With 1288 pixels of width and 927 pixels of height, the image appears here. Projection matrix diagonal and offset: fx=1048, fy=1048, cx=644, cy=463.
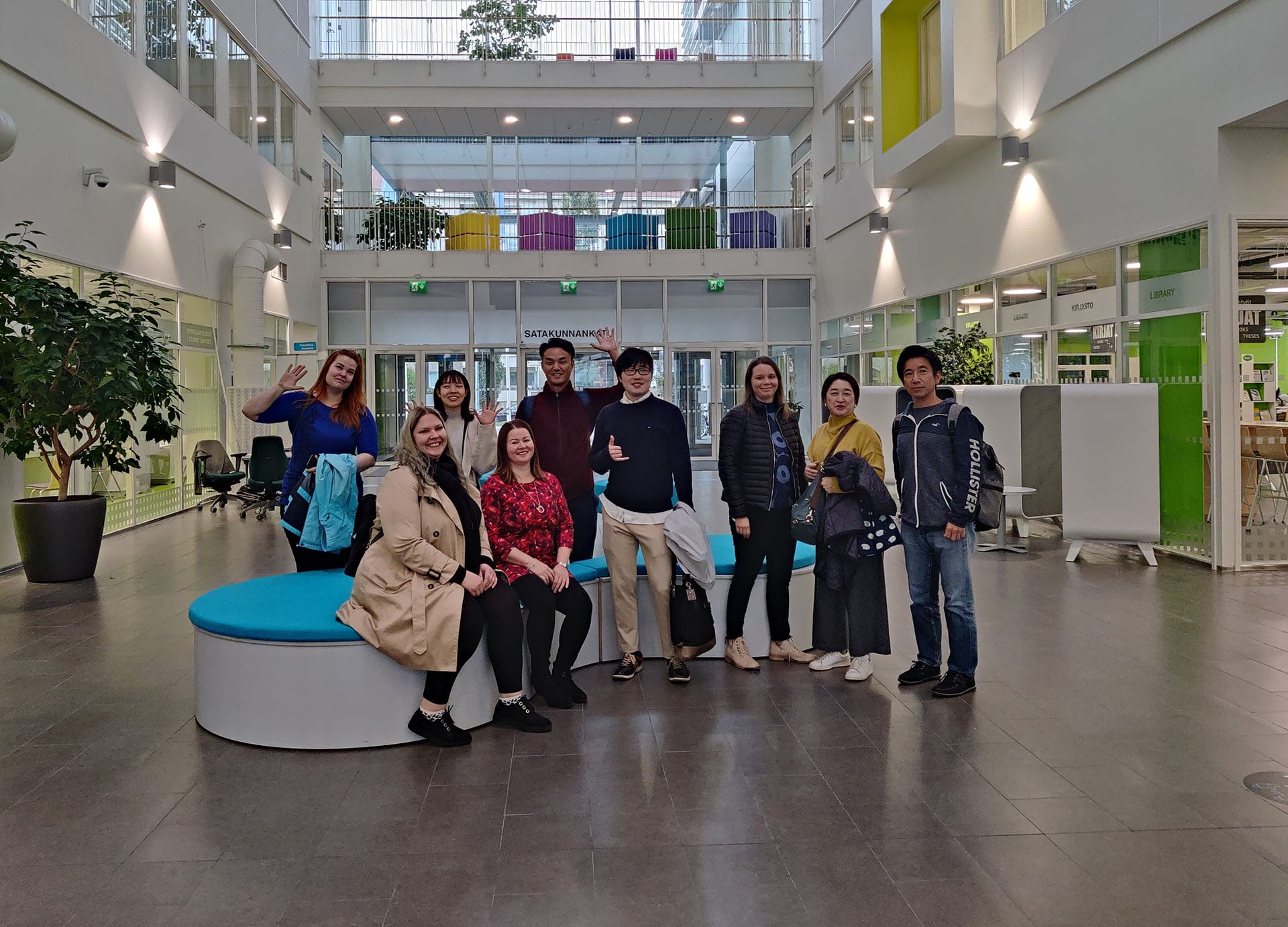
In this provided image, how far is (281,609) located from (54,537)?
482cm

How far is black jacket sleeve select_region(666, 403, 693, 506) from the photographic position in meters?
5.30

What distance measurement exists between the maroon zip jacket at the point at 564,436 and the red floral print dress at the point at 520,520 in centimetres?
72

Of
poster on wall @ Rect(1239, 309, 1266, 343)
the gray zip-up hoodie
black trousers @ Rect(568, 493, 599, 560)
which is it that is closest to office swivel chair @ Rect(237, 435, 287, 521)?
black trousers @ Rect(568, 493, 599, 560)

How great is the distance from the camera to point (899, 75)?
567 inches

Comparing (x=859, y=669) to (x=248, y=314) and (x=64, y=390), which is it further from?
(x=248, y=314)

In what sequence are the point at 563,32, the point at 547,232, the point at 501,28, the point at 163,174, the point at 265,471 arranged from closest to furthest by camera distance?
the point at 163,174 → the point at 265,471 → the point at 501,28 → the point at 563,32 → the point at 547,232

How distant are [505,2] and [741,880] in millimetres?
20973

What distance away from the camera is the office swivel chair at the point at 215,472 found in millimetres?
13109

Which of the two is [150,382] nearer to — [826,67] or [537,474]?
[537,474]

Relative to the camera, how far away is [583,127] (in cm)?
2200

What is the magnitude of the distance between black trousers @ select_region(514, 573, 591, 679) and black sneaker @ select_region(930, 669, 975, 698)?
172cm

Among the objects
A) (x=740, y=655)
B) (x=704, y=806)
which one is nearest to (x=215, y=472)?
(x=740, y=655)

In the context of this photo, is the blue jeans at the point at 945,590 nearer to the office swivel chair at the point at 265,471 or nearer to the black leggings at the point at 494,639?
the black leggings at the point at 494,639

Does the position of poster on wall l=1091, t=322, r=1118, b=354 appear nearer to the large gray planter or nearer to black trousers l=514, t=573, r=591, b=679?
black trousers l=514, t=573, r=591, b=679
